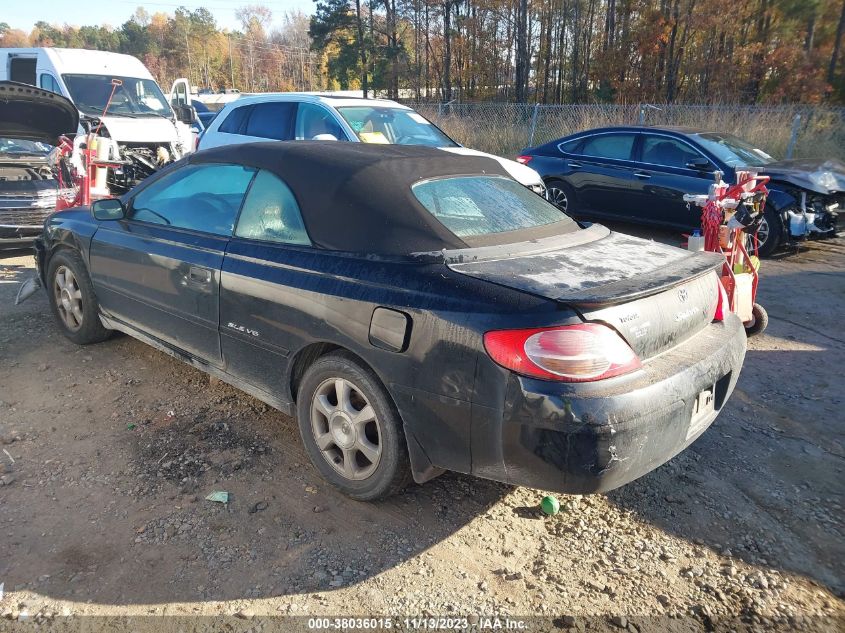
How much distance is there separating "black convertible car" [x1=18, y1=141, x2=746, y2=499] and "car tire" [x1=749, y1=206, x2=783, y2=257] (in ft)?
17.5

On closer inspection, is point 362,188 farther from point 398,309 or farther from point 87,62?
point 87,62

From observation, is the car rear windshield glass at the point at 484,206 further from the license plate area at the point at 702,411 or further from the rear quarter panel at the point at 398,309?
the license plate area at the point at 702,411

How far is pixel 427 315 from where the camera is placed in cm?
245

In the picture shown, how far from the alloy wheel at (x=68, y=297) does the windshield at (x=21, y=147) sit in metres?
4.69

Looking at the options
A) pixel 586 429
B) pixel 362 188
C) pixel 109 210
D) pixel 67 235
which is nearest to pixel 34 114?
pixel 67 235

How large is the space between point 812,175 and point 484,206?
245 inches

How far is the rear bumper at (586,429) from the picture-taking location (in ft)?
7.28

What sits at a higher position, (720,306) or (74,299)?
(720,306)

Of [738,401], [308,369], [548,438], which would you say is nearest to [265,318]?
[308,369]

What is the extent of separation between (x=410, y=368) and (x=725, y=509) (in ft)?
5.46

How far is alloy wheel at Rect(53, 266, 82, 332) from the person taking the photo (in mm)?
4621

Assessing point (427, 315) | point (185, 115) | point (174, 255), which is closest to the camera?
point (427, 315)

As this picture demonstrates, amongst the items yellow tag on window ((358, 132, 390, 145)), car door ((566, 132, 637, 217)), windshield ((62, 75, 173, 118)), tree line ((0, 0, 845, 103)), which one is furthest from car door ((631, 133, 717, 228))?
tree line ((0, 0, 845, 103))

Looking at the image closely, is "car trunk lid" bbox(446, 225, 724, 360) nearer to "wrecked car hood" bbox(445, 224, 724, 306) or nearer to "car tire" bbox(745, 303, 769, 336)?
"wrecked car hood" bbox(445, 224, 724, 306)
